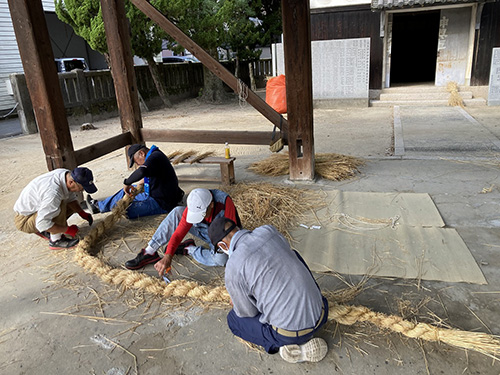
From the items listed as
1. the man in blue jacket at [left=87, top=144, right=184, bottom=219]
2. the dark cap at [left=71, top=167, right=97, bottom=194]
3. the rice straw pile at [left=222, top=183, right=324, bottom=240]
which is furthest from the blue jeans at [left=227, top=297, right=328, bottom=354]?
the man in blue jacket at [left=87, top=144, right=184, bottom=219]

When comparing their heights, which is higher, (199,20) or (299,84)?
(199,20)

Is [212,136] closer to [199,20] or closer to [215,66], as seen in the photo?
[215,66]

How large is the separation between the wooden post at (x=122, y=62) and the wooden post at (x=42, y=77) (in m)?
1.49

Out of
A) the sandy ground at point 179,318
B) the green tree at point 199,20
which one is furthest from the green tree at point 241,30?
the sandy ground at point 179,318

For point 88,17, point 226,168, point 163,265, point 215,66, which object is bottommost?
point 163,265

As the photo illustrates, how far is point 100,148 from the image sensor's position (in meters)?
→ 5.11

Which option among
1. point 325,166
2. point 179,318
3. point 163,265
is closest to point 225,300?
point 179,318

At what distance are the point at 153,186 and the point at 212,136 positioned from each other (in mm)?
1707

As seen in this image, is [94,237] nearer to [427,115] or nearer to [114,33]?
[114,33]

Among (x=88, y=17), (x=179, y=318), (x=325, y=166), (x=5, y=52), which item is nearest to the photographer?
(x=179, y=318)

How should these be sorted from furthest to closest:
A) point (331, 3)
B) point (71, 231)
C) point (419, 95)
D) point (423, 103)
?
point (331, 3) < point (419, 95) < point (423, 103) < point (71, 231)

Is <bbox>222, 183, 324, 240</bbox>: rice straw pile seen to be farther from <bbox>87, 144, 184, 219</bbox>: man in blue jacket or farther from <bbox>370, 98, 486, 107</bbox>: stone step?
<bbox>370, 98, 486, 107</bbox>: stone step

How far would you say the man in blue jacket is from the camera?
13.1 ft

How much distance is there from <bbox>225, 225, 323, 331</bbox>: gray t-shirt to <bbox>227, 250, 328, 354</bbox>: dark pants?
91 millimetres
